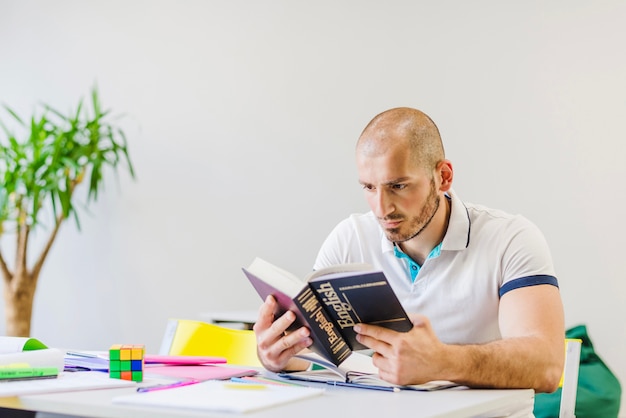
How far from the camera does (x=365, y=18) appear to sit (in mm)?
4102

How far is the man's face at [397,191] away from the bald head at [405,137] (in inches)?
0.7

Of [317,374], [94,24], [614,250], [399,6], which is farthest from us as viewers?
[94,24]

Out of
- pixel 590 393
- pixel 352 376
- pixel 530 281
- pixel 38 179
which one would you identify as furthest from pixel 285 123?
pixel 352 376

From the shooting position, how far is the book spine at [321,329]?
4.99 ft

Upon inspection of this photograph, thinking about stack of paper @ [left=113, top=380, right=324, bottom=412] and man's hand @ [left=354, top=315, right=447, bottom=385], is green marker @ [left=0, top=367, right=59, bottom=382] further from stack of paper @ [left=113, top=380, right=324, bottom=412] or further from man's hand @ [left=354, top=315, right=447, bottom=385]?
man's hand @ [left=354, top=315, right=447, bottom=385]

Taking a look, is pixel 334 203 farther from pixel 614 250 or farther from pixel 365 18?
pixel 614 250

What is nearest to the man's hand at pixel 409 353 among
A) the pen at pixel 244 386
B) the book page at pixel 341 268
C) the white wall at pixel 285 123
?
the book page at pixel 341 268

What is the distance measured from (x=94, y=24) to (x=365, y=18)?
1.66m

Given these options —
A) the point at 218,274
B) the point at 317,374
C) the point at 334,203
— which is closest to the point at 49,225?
the point at 218,274

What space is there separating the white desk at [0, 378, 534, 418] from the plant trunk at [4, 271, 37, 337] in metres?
2.86

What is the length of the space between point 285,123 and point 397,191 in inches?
94.9

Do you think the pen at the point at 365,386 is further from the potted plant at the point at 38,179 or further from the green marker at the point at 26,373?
the potted plant at the point at 38,179

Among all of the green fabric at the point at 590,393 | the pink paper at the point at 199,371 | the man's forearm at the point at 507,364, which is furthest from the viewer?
the green fabric at the point at 590,393

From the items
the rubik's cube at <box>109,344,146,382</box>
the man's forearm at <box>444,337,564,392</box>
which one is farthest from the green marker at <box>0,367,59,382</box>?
the man's forearm at <box>444,337,564,392</box>
